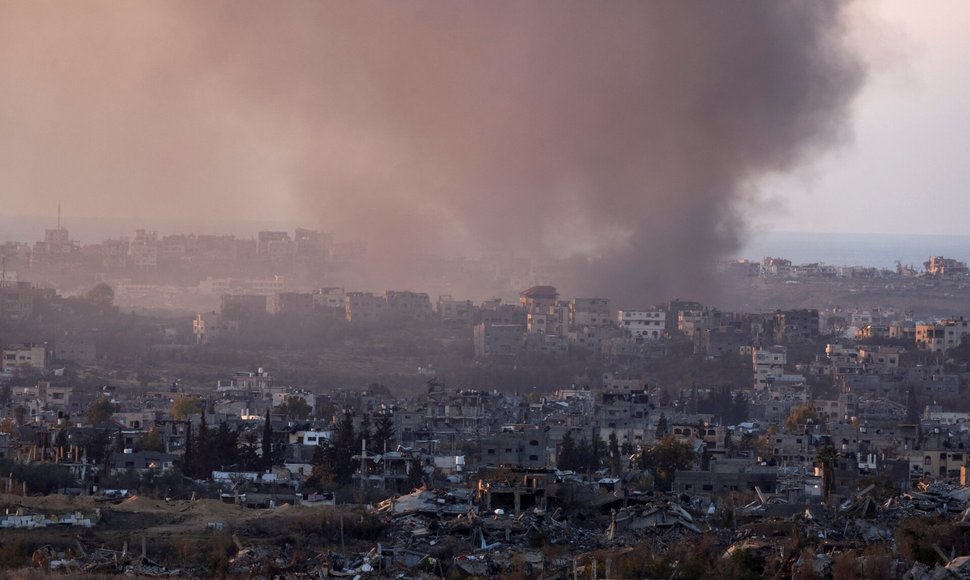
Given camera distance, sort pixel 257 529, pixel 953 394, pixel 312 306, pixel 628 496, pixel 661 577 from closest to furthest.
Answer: pixel 661 577 → pixel 257 529 → pixel 628 496 → pixel 953 394 → pixel 312 306

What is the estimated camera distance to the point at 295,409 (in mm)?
35438

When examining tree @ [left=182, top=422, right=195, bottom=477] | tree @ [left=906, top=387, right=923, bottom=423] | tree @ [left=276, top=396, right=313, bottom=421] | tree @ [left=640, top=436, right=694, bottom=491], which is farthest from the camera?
tree @ [left=906, top=387, right=923, bottom=423]

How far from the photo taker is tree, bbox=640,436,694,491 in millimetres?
28609

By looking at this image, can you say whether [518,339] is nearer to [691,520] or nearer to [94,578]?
[691,520]

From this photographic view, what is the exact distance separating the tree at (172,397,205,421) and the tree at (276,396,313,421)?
44.4 inches

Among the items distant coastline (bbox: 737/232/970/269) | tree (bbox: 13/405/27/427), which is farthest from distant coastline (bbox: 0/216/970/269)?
tree (bbox: 13/405/27/427)

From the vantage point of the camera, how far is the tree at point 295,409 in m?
35.0

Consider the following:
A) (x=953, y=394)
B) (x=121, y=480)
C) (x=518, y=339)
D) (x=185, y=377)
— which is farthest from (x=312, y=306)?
(x=121, y=480)

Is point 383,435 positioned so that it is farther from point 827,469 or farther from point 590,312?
point 590,312

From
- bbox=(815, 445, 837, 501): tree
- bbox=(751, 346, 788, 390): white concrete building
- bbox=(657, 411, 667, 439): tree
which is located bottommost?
bbox=(815, 445, 837, 501): tree

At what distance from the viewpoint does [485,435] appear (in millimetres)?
32656

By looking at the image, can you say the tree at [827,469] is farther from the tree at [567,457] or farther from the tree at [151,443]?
the tree at [151,443]

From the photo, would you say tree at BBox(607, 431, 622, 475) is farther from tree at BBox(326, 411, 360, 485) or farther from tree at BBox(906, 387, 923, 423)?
tree at BBox(906, 387, 923, 423)

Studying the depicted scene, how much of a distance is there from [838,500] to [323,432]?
8.27 meters
